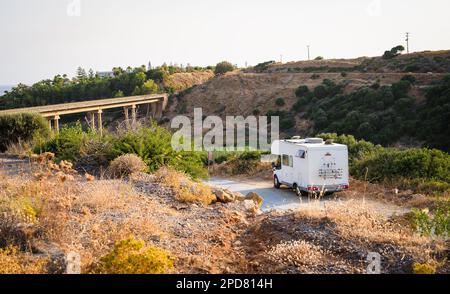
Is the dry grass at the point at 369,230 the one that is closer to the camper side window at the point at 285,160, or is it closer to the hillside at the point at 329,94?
the camper side window at the point at 285,160

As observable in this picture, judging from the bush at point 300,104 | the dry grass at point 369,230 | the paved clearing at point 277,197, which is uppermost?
the bush at point 300,104

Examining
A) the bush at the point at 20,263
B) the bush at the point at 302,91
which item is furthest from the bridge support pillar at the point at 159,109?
the bush at the point at 20,263

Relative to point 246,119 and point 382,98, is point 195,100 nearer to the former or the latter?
point 246,119

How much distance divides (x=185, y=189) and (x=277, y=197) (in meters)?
8.78

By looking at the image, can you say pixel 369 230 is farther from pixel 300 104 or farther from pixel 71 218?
pixel 300 104

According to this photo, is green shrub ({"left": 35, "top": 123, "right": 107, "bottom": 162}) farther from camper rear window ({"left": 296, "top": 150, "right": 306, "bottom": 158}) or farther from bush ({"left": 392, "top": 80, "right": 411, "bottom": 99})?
bush ({"left": 392, "top": 80, "right": 411, "bottom": 99})

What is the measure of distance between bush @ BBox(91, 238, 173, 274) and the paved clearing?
8102mm

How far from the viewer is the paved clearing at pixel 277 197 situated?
16.1 meters

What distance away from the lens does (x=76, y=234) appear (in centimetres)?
771

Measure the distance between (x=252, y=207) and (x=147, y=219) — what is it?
3.83 meters

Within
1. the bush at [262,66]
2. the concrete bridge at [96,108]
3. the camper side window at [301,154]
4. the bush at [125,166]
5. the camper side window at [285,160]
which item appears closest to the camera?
the bush at [125,166]

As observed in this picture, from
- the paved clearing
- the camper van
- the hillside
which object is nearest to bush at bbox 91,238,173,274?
the paved clearing

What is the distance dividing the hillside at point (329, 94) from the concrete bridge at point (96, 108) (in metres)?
2.81

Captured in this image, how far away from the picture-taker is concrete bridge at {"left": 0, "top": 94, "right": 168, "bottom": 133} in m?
40.8
